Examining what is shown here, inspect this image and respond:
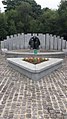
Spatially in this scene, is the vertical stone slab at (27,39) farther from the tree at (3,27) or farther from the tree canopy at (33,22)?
the tree at (3,27)

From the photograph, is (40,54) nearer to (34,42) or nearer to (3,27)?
(34,42)

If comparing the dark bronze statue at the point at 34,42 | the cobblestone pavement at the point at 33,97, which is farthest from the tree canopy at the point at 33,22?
the cobblestone pavement at the point at 33,97

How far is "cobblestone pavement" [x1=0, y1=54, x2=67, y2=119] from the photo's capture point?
4848 millimetres

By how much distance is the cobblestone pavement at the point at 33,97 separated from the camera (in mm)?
4848

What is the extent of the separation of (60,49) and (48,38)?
43.1 inches

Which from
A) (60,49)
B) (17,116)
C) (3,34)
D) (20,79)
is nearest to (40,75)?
(20,79)

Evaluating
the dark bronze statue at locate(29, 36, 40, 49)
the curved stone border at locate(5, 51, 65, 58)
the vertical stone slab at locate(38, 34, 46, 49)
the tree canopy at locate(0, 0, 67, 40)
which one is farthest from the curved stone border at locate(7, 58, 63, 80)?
the tree canopy at locate(0, 0, 67, 40)

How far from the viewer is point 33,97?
5.93 metres

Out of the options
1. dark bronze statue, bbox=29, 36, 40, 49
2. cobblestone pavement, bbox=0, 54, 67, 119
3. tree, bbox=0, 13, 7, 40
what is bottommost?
cobblestone pavement, bbox=0, 54, 67, 119

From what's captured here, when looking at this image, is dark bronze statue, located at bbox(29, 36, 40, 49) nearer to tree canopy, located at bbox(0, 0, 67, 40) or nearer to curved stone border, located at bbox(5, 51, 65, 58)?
curved stone border, located at bbox(5, 51, 65, 58)

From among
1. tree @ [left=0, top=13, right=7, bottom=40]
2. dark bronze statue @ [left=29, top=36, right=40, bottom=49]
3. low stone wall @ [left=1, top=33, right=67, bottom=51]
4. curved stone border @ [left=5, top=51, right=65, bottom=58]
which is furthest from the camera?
tree @ [left=0, top=13, right=7, bottom=40]

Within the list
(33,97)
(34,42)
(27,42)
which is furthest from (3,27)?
(33,97)

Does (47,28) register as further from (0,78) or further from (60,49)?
(0,78)

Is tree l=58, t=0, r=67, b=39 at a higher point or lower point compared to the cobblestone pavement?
higher
